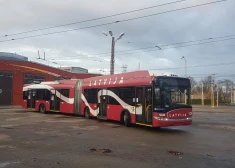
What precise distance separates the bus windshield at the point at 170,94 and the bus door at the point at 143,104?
58 cm

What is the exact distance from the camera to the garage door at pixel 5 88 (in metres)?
48.1

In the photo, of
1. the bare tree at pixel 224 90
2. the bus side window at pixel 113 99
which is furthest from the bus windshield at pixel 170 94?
the bare tree at pixel 224 90

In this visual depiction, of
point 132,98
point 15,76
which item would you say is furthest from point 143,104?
point 15,76

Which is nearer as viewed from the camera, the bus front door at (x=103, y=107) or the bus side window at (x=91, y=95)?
the bus front door at (x=103, y=107)

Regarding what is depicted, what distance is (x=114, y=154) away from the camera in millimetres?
9742

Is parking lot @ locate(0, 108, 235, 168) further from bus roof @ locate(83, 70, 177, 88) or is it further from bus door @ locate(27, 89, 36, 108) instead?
bus door @ locate(27, 89, 36, 108)

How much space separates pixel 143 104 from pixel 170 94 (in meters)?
1.70

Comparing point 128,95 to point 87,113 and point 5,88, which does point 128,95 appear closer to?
point 87,113

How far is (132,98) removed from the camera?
1817 cm

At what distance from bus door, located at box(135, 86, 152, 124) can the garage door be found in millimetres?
35684

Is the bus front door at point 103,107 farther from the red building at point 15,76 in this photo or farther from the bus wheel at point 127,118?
the red building at point 15,76

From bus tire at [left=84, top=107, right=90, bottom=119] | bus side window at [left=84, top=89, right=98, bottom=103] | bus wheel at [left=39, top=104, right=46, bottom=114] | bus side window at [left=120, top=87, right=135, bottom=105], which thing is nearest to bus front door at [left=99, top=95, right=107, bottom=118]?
bus side window at [left=84, top=89, right=98, bottom=103]

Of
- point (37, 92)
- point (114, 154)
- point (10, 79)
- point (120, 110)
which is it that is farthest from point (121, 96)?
point (10, 79)

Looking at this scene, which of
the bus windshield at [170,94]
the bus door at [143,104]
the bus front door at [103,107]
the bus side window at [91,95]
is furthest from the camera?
the bus side window at [91,95]
